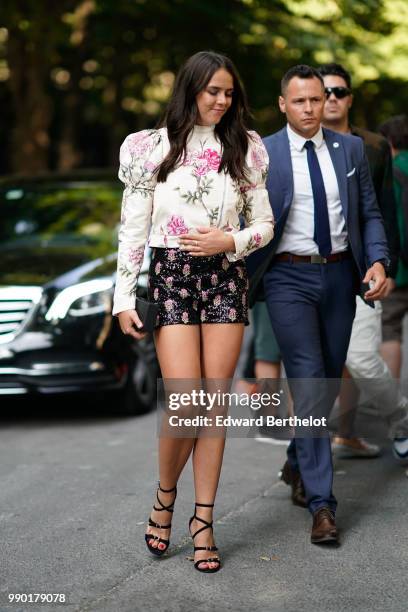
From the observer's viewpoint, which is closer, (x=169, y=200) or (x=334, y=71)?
(x=169, y=200)

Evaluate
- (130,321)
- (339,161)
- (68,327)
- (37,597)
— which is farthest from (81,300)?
(37,597)

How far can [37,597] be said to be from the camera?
165 inches

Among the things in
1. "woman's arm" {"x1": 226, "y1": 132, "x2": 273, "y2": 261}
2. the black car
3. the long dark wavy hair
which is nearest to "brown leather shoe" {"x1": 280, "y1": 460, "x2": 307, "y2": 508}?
"woman's arm" {"x1": 226, "y1": 132, "x2": 273, "y2": 261}

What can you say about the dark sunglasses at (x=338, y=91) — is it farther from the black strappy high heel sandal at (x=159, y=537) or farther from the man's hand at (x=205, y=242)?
the black strappy high heel sandal at (x=159, y=537)

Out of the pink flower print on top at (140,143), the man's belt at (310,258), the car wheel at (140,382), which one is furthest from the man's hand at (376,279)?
the car wheel at (140,382)

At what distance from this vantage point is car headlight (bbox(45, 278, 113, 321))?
7.49 metres

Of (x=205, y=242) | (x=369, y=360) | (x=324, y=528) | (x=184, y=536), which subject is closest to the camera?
(x=205, y=242)

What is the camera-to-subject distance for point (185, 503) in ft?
18.1

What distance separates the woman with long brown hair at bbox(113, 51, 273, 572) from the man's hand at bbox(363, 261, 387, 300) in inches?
26.6

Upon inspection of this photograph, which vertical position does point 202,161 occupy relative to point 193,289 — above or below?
above

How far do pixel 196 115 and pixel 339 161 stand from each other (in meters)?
0.91

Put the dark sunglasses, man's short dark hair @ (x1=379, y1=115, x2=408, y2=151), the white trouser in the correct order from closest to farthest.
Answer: the dark sunglasses < the white trouser < man's short dark hair @ (x1=379, y1=115, x2=408, y2=151)

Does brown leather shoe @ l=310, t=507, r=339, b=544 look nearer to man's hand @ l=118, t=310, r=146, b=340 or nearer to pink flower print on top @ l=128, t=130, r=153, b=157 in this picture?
man's hand @ l=118, t=310, r=146, b=340

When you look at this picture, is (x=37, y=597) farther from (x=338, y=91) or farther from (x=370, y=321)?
(x=338, y=91)
